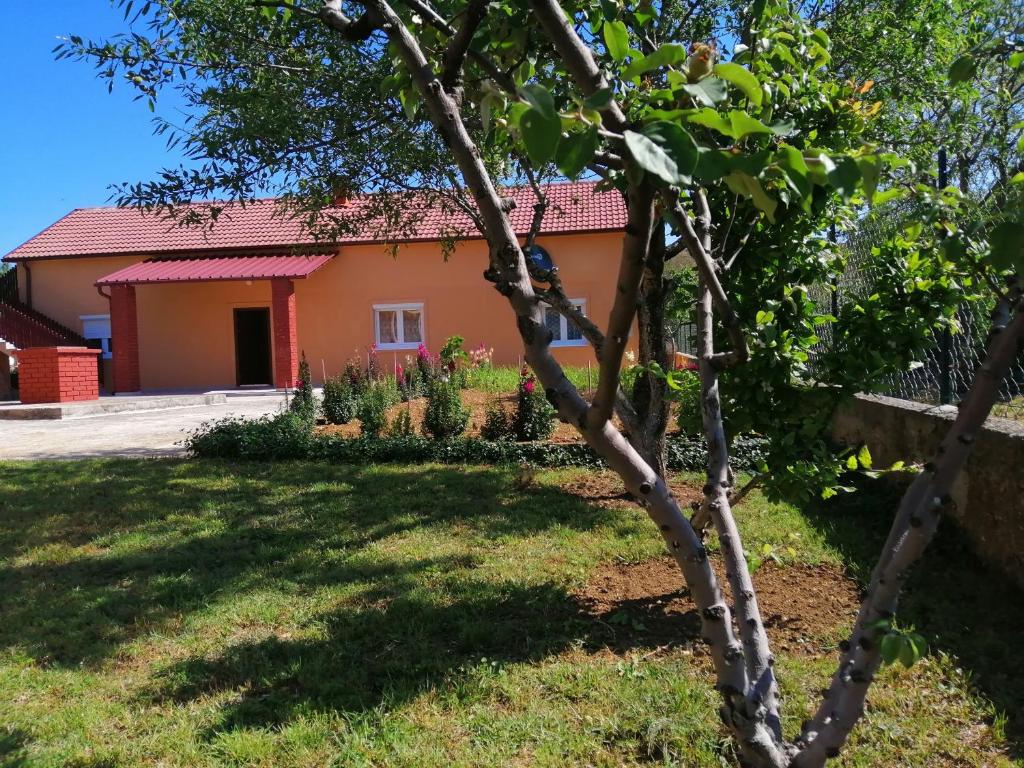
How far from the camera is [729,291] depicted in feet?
10.3

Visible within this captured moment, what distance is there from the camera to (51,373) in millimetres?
14977

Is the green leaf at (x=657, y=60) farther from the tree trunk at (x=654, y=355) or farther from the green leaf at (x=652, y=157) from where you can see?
the tree trunk at (x=654, y=355)

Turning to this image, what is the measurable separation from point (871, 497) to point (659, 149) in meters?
5.17

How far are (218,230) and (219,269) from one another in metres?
2.07

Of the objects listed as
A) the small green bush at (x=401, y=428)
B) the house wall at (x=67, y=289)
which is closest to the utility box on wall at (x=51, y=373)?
the house wall at (x=67, y=289)

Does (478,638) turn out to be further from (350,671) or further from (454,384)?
(454,384)

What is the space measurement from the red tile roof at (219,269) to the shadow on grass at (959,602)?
45.0 ft

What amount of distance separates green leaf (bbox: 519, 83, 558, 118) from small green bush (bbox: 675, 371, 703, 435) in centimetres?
255

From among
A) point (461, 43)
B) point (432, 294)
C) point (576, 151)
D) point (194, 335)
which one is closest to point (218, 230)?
point (194, 335)

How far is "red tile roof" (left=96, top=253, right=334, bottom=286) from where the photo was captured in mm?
16844

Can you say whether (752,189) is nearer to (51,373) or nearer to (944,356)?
(944,356)

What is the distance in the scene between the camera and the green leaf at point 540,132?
0.89 metres

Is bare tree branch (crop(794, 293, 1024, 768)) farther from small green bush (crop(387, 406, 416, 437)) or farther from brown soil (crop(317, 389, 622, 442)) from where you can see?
small green bush (crop(387, 406, 416, 437))

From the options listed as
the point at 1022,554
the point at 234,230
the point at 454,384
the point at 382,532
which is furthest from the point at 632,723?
the point at 234,230
